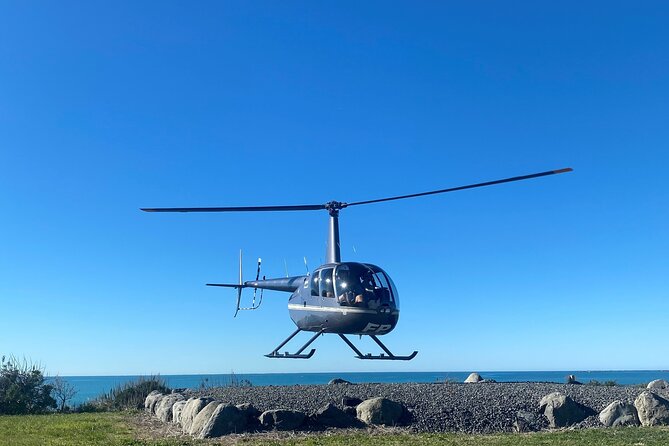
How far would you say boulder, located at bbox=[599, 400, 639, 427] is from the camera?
48.0 feet

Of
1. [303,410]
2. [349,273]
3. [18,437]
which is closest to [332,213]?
[349,273]

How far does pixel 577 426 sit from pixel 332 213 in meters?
9.98

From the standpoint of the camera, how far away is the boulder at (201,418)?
45.7ft

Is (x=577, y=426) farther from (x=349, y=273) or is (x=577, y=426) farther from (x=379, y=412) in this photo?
(x=349, y=273)

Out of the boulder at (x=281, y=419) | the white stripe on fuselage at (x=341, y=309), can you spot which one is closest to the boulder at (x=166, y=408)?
the boulder at (x=281, y=419)

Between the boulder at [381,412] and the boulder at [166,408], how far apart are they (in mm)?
5744

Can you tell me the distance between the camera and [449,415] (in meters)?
14.8

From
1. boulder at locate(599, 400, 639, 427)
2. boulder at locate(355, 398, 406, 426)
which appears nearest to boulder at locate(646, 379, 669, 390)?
boulder at locate(599, 400, 639, 427)

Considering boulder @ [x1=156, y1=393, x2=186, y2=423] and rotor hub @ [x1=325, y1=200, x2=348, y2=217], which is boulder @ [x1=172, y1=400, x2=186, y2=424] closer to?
boulder @ [x1=156, y1=393, x2=186, y2=423]

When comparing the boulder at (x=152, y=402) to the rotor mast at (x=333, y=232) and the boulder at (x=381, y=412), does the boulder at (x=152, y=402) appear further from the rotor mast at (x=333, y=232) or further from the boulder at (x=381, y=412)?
the boulder at (x=381, y=412)

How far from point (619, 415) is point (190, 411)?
33.7ft

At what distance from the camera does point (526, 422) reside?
48.1ft

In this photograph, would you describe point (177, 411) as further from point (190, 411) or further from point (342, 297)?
point (342, 297)

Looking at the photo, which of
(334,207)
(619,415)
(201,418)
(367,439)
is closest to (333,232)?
(334,207)
